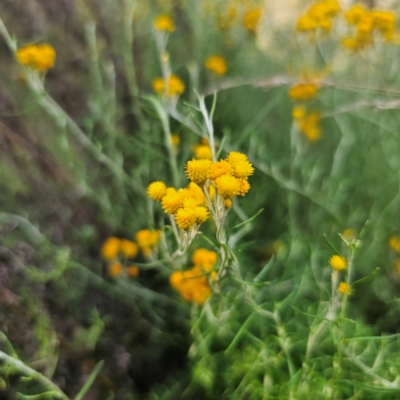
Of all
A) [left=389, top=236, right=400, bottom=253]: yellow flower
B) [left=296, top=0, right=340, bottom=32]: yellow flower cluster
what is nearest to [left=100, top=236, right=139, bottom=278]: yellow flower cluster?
[left=389, top=236, right=400, bottom=253]: yellow flower

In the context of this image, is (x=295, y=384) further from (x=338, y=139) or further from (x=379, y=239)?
(x=338, y=139)

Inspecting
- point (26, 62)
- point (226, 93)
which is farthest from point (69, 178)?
point (226, 93)

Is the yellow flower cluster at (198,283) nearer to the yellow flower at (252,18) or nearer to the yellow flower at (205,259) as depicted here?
the yellow flower at (205,259)

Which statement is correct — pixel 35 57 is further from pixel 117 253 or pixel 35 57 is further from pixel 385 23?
pixel 385 23

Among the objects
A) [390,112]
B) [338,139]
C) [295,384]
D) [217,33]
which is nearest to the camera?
[295,384]

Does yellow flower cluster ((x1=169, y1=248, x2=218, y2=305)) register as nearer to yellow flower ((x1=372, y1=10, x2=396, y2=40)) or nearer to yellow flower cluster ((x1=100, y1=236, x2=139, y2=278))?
yellow flower cluster ((x1=100, y1=236, x2=139, y2=278))

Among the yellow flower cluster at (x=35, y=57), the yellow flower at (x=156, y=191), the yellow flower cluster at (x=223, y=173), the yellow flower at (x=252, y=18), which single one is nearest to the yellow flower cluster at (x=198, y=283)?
the yellow flower at (x=156, y=191)
